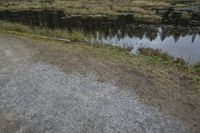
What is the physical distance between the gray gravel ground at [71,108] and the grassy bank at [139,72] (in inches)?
21.9

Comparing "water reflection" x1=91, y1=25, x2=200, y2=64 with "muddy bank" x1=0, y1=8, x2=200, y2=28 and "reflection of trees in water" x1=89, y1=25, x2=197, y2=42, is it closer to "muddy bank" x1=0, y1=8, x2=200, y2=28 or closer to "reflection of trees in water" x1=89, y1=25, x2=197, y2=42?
"reflection of trees in water" x1=89, y1=25, x2=197, y2=42

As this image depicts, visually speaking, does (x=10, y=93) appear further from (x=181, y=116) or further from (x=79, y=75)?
(x=181, y=116)

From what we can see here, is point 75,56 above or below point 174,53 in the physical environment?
above

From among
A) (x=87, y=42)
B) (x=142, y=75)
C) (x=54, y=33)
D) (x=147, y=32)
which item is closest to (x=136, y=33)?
(x=147, y=32)

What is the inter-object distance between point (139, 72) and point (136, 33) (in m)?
15.0

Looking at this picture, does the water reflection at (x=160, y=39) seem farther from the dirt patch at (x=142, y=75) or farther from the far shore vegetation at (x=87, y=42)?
the dirt patch at (x=142, y=75)

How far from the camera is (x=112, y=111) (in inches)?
342

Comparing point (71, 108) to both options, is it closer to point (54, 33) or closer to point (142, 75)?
point (142, 75)

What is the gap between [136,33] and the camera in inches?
1057

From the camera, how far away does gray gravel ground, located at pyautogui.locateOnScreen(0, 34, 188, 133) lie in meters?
7.93

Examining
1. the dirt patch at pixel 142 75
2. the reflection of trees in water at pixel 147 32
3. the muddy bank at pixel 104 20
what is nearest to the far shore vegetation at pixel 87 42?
the dirt patch at pixel 142 75

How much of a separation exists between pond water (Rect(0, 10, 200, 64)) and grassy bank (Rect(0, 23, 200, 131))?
388 cm

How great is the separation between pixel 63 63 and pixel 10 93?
362 centimetres

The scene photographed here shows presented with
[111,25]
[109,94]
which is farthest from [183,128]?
[111,25]
